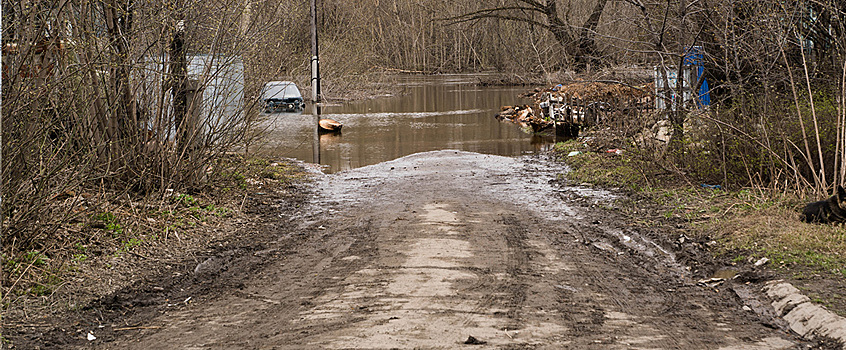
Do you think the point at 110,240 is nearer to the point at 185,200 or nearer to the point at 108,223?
the point at 108,223

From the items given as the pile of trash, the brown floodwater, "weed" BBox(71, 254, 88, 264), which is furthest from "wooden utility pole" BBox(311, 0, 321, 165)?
"weed" BBox(71, 254, 88, 264)

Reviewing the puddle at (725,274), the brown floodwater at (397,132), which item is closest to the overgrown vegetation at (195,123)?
the puddle at (725,274)

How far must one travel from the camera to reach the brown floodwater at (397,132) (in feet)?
54.3

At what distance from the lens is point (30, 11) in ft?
20.4

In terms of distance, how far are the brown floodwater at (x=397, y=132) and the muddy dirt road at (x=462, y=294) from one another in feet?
12.6

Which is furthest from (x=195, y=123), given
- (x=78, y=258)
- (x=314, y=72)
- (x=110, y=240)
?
(x=314, y=72)

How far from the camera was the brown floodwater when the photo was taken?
54.3 feet

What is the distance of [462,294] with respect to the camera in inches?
229

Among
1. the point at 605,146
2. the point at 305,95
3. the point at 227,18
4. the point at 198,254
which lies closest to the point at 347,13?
the point at 305,95

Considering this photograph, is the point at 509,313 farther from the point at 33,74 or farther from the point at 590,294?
the point at 33,74

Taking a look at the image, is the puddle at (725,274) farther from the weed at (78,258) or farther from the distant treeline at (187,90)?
the weed at (78,258)

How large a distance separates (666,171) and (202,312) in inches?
276

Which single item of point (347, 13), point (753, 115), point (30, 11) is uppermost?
point (347, 13)

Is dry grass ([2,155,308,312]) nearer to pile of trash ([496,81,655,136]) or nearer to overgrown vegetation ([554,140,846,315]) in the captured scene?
overgrown vegetation ([554,140,846,315])
